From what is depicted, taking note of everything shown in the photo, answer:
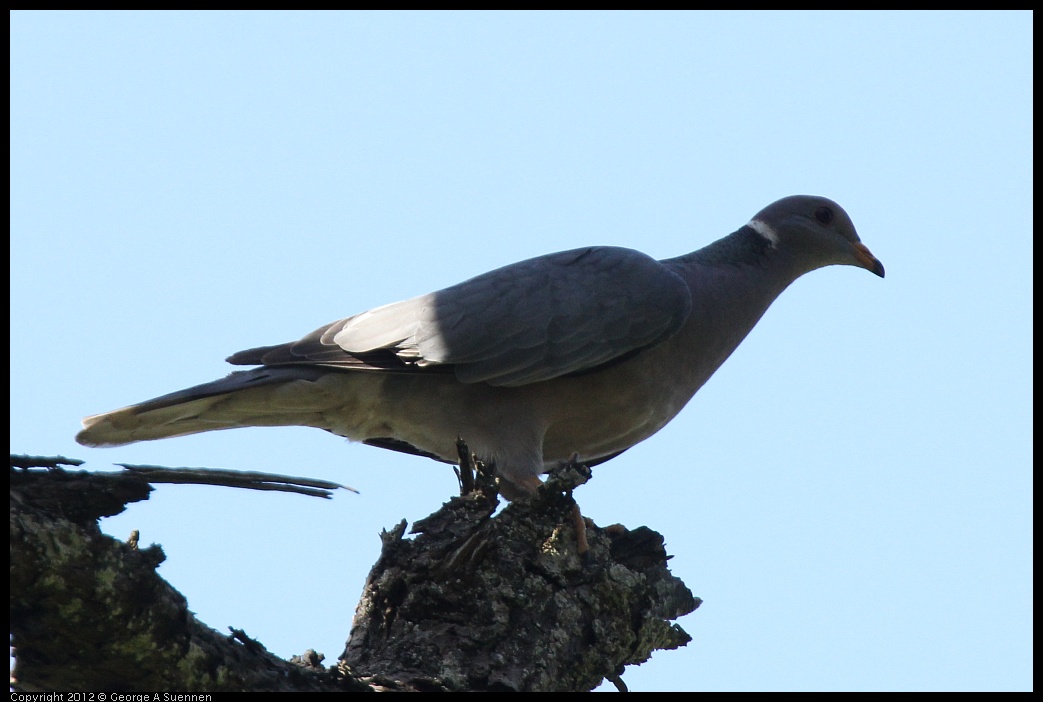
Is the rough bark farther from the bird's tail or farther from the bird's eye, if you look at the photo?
the bird's eye

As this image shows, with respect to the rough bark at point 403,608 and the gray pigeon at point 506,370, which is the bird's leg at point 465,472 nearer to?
the rough bark at point 403,608

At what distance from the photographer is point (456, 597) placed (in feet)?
11.1

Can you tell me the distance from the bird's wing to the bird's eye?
1256 mm

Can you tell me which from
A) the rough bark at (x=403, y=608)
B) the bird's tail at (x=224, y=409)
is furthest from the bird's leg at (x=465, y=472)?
the bird's tail at (x=224, y=409)

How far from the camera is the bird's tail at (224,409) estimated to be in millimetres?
4277

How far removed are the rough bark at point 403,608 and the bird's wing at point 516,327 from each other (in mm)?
974

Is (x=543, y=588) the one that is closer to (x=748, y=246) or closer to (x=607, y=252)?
(x=607, y=252)

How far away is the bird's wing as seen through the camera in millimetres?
4688

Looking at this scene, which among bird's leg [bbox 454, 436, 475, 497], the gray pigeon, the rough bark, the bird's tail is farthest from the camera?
the gray pigeon

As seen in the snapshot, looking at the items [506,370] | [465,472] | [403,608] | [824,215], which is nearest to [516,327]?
[506,370]

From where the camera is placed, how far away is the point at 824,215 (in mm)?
5852

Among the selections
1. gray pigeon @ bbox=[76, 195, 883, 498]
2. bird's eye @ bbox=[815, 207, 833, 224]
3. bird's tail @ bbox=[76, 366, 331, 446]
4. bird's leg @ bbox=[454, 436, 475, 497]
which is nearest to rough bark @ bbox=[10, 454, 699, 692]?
bird's leg @ bbox=[454, 436, 475, 497]

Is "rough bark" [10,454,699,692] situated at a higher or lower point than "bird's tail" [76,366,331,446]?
lower

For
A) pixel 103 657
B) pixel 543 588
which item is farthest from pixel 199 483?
pixel 543 588
